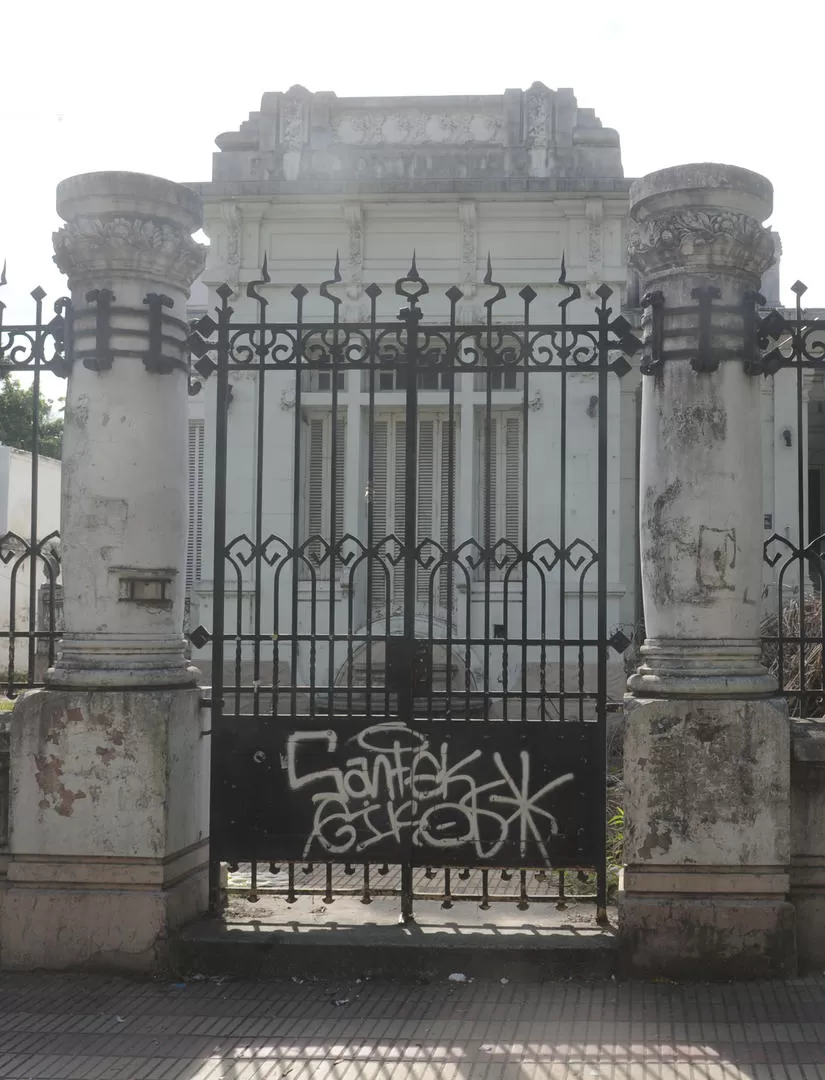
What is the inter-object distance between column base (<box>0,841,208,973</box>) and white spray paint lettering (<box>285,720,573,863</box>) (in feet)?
2.59

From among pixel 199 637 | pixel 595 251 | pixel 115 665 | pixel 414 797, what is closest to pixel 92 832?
pixel 115 665

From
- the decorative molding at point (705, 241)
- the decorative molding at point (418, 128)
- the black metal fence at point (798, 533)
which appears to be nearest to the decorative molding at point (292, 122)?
the decorative molding at point (418, 128)

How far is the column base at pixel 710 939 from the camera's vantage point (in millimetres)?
5059

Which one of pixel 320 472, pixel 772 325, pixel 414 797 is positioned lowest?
pixel 414 797

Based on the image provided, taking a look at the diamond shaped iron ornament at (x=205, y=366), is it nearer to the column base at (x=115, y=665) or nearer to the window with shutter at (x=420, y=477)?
the column base at (x=115, y=665)

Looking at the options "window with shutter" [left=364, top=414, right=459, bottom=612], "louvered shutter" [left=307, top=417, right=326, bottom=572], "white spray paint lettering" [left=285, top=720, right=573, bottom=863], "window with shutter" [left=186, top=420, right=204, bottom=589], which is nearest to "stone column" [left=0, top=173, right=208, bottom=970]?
"white spray paint lettering" [left=285, top=720, right=573, bottom=863]

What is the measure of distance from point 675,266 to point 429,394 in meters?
7.39

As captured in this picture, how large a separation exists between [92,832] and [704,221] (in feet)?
13.7

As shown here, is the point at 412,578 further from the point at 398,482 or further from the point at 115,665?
the point at 398,482

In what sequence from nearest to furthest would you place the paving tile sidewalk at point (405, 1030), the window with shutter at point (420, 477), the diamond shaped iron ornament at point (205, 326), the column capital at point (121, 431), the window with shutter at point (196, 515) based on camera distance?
the paving tile sidewalk at point (405, 1030)
the column capital at point (121, 431)
the diamond shaped iron ornament at point (205, 326)
the window with shutter at point (420, 477)
the window with shutter at point (196, 515)

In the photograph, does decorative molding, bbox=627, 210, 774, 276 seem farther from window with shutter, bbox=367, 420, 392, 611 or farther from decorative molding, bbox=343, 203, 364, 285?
decorative molding, bbox=343, 203, 364, 285

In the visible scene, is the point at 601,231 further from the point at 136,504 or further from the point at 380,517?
the point at 136,504

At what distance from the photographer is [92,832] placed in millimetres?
5348

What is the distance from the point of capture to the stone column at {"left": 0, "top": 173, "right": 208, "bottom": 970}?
532cm
